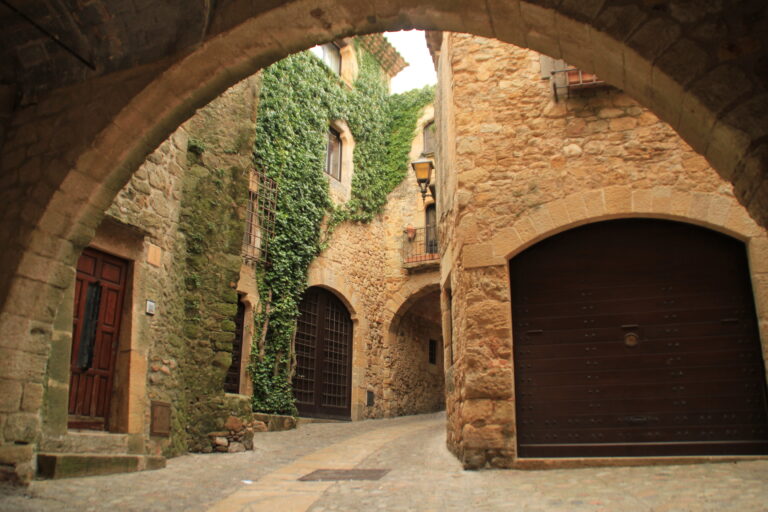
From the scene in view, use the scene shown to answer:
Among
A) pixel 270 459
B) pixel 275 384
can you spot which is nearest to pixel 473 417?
pixel 270 459

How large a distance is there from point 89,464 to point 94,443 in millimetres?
450

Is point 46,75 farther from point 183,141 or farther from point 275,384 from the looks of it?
point 275,384

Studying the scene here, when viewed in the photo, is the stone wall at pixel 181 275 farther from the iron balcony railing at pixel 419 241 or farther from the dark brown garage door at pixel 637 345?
the iron balcony railing at pixel 419 241

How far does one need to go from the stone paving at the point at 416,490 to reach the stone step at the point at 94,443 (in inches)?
15.0

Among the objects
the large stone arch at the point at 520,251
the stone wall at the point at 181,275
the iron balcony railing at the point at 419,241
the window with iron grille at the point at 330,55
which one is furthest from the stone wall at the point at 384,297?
the large stone arch at the point at 520,251

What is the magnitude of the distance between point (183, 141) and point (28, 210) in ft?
12.6

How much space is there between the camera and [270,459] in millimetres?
6887

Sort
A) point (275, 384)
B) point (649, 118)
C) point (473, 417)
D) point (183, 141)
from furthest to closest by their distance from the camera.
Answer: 1. point (275, 384)
2. point (183, 141)
3. point (649, 118)
4. point (473, 417)

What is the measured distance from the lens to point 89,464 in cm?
517

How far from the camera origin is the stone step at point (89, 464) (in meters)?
4.86

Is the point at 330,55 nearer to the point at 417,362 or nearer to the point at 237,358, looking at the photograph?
the point at 417,362

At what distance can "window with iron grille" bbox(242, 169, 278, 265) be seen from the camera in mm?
11164

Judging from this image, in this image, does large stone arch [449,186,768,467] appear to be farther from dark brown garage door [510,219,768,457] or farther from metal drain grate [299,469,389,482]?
metal drain grate [299,469,389,482]

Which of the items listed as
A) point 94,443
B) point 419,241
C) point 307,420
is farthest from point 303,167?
Result: point 94,443
